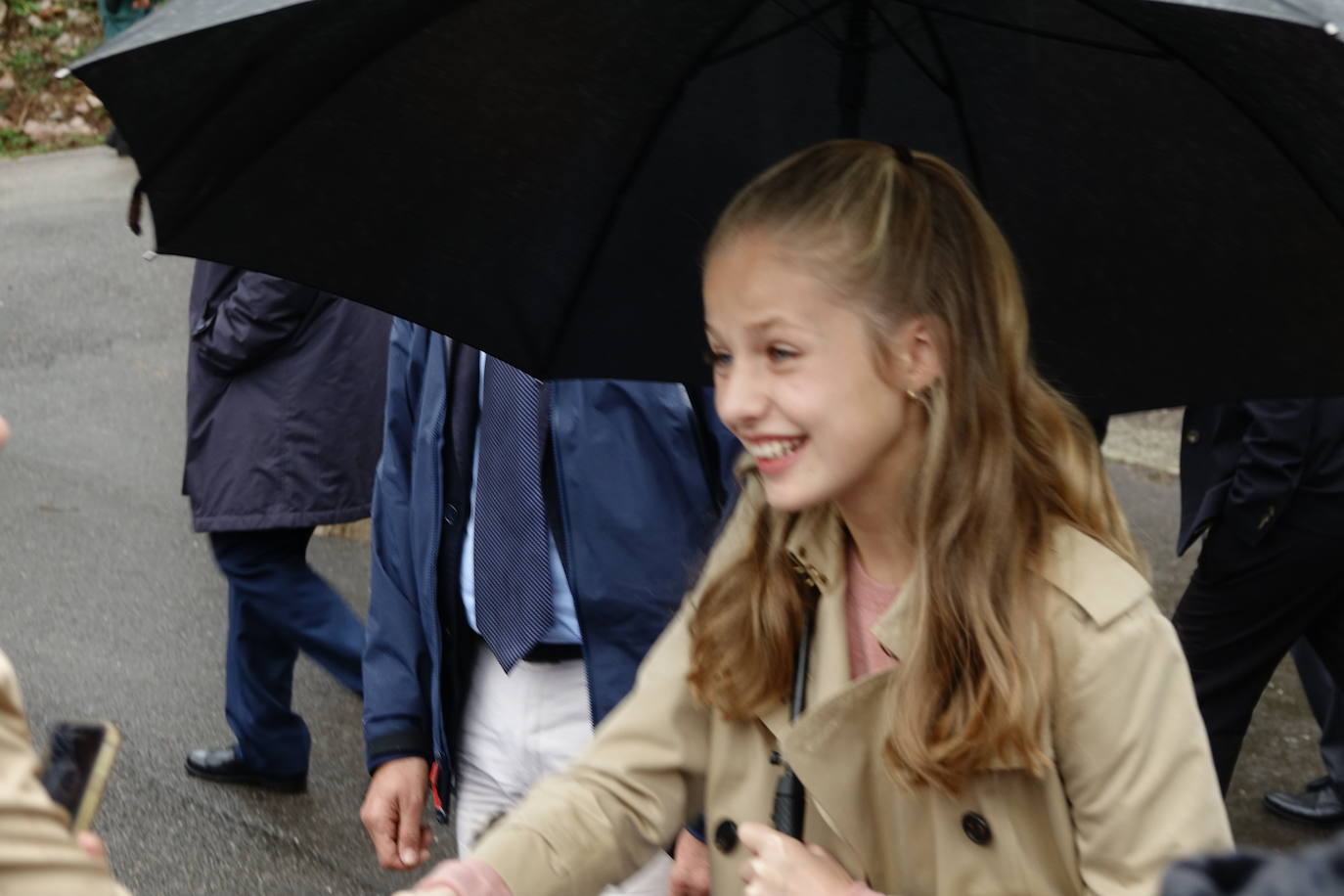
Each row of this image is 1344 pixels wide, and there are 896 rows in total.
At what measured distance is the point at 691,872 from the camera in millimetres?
2434

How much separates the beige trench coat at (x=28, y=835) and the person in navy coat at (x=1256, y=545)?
333cm

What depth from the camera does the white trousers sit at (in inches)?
113

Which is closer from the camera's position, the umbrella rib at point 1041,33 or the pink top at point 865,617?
the pink top at point 865,617

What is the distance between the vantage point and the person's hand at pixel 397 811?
2932mm

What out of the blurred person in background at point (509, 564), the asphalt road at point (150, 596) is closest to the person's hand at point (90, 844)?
the blurred person in background at point (509, 564)

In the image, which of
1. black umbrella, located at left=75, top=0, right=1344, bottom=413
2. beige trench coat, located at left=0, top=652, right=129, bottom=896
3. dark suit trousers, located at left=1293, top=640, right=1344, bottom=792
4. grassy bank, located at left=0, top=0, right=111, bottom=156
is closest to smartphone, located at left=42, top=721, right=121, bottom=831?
beige trench coat, located at left=0, top=652, right=129, bottom=896

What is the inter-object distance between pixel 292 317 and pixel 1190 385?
2780 mm

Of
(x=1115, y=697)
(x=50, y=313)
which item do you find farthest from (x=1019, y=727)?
(x=50, y=313)

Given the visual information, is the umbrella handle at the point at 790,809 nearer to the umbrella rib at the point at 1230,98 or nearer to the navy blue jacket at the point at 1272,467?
the umbrella rib at the point at 1230,98

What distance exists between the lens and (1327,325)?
2.44 metres

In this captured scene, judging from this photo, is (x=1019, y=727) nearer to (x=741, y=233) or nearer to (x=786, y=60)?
(x=741, y=233)

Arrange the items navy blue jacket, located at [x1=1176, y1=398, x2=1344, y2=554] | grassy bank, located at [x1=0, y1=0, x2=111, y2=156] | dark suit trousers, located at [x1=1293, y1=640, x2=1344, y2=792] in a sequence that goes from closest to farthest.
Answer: navy blue jacket, located at [x1=1176, y1=398, x2=1344, y2=554] < dark suit trousers, located at [x1=1293, y1=640, x2=1344, y2=792] < grassy bank, located at [x1=0, y1=0, x2=111, y2=156]

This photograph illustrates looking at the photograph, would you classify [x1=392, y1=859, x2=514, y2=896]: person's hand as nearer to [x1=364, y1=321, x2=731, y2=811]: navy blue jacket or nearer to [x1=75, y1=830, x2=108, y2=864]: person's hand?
[x1=75, y1=830, x2=108, y2=864]: person's hand

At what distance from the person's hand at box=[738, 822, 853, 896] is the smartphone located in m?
0.82
